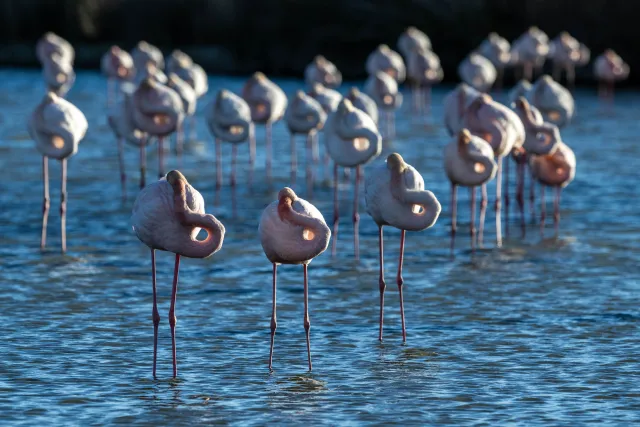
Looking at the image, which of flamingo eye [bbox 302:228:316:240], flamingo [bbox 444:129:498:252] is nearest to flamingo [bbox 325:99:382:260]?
flamingo [bbox 444:129:498:252]

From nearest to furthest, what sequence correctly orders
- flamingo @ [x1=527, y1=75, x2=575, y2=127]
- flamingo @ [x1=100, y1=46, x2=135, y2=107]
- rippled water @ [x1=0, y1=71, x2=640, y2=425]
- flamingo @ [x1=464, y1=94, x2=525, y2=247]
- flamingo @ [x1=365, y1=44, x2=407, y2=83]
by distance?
rippled water @ [x1=0, y1=71, x2=640, y2=425] → flamingo @ [x1=464, y1=94, x2=525, y2=247] → flamingo @ [x1=527, y1=75, x2=575, y2=127] → flamingo @ [x1=100, y1=46, x2=135, y2=107] → flamingo @ [x1=365, y1=44, x2=407, y2=83]

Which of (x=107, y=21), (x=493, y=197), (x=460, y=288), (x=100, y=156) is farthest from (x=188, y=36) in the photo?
(x=460, y=288)

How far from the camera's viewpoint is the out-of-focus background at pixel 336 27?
3934 cm

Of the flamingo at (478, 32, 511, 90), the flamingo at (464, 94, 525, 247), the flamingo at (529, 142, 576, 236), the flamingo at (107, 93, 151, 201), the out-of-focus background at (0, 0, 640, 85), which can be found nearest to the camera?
the flamingo at (464, 94, 525, 247)

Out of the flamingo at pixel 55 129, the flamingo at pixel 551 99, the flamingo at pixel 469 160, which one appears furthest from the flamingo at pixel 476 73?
the flamingo at pixel 55 129

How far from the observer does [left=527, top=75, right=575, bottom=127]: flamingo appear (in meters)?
17.1

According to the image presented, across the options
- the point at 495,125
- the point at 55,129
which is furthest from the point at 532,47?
the point at 55,129

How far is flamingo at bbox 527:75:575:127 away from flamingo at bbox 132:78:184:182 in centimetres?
438

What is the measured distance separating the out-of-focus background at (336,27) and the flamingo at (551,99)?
21260mm

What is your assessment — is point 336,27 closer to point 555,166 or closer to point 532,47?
point 532,47

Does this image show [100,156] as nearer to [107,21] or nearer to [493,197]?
[493,197]

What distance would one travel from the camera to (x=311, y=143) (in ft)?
59.4

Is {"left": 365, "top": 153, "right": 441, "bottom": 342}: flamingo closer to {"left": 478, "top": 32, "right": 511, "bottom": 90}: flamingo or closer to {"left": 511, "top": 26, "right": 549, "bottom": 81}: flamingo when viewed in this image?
{"left": 511, "top": 26, "right": 549, "bottom": 81}: flamingo

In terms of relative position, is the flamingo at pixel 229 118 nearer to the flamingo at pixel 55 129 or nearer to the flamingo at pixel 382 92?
the flamingo at pixel 55 129
